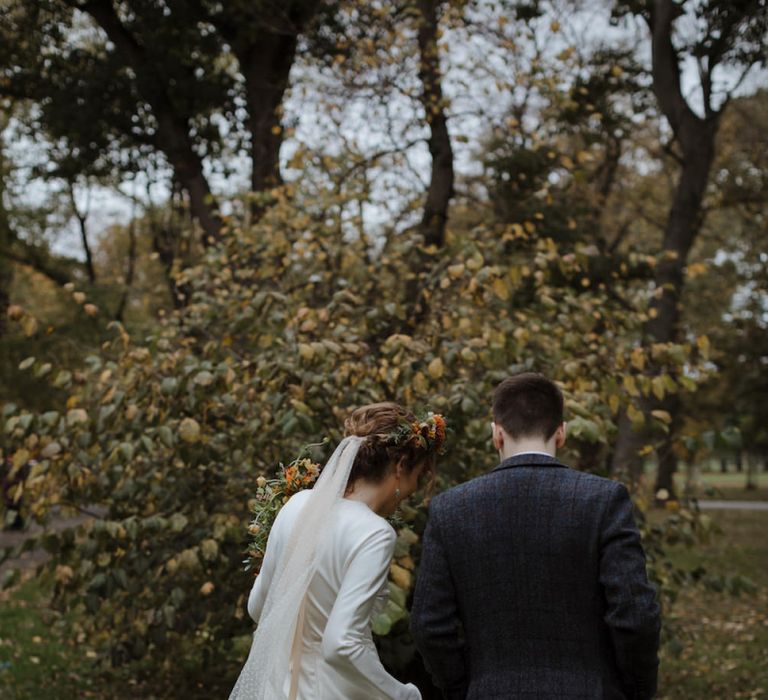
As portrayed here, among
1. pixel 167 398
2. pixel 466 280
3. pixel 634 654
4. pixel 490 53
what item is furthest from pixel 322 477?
pixel 490 53

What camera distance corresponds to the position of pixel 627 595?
2.88 m

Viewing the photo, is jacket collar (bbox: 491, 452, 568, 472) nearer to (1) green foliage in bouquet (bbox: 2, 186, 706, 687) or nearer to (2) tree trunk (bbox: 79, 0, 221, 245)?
(1) green foliage in bouquet (bbox: 2, 186, 706, 687)

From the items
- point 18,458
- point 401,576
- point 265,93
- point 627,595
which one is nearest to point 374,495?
point 627,595

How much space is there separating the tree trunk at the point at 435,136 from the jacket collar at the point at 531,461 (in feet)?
22.4

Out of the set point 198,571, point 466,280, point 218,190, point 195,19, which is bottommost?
point 198,571

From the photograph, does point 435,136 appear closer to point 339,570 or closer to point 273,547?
point 273,547

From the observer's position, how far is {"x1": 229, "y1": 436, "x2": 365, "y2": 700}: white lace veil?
3.28 meters

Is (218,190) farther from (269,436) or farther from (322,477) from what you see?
(322,477)

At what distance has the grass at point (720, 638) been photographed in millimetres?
8656

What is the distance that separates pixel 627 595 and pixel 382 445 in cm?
98

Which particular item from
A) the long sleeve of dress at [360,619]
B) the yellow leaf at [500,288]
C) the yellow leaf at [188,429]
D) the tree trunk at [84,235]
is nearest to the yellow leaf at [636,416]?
the yellow leaf at [500,288]

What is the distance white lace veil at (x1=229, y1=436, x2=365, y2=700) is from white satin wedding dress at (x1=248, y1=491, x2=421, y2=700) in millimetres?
27

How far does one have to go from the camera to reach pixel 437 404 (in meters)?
5.75

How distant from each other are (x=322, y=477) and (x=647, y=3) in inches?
538
